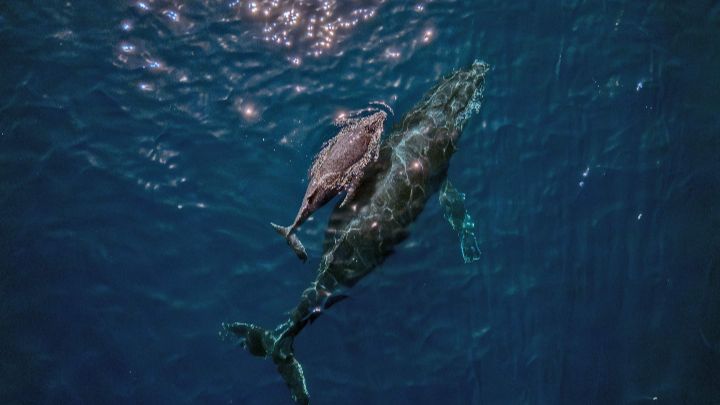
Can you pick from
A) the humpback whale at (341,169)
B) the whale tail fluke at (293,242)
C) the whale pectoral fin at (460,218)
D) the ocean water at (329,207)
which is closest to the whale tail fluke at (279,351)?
the ocean water at (329,207)

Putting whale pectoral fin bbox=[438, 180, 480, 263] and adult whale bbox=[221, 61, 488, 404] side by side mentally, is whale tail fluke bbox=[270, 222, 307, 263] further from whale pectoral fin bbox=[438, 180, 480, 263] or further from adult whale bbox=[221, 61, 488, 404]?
whale pectoral fin bbox=[438, 180, 480, 263]

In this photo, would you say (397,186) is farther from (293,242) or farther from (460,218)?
(293,242)

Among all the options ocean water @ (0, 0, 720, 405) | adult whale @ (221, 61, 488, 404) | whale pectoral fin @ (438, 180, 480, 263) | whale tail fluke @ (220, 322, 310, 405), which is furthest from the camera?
whale pectoral fin @ (438, 180, 480, 263)

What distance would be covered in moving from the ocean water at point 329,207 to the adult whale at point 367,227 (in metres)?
0.65

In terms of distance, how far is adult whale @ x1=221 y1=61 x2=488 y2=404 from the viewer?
30.9 feet

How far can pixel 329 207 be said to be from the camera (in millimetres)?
10531

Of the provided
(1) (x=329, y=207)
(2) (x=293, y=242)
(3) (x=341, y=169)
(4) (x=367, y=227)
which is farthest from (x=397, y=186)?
(2) (x=293, y=242)

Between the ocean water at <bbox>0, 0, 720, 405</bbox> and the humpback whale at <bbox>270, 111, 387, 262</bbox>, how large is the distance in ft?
2.97

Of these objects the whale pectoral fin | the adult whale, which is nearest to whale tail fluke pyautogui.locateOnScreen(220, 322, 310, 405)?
the adult whale

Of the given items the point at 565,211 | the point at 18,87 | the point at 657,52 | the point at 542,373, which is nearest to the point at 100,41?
the point at 18,87

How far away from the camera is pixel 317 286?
9531 millimetres

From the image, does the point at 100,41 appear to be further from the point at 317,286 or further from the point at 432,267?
the point at 432,267

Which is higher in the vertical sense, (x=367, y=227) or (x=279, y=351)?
(x=367, y=227)

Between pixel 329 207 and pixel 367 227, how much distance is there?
144 centimetres
